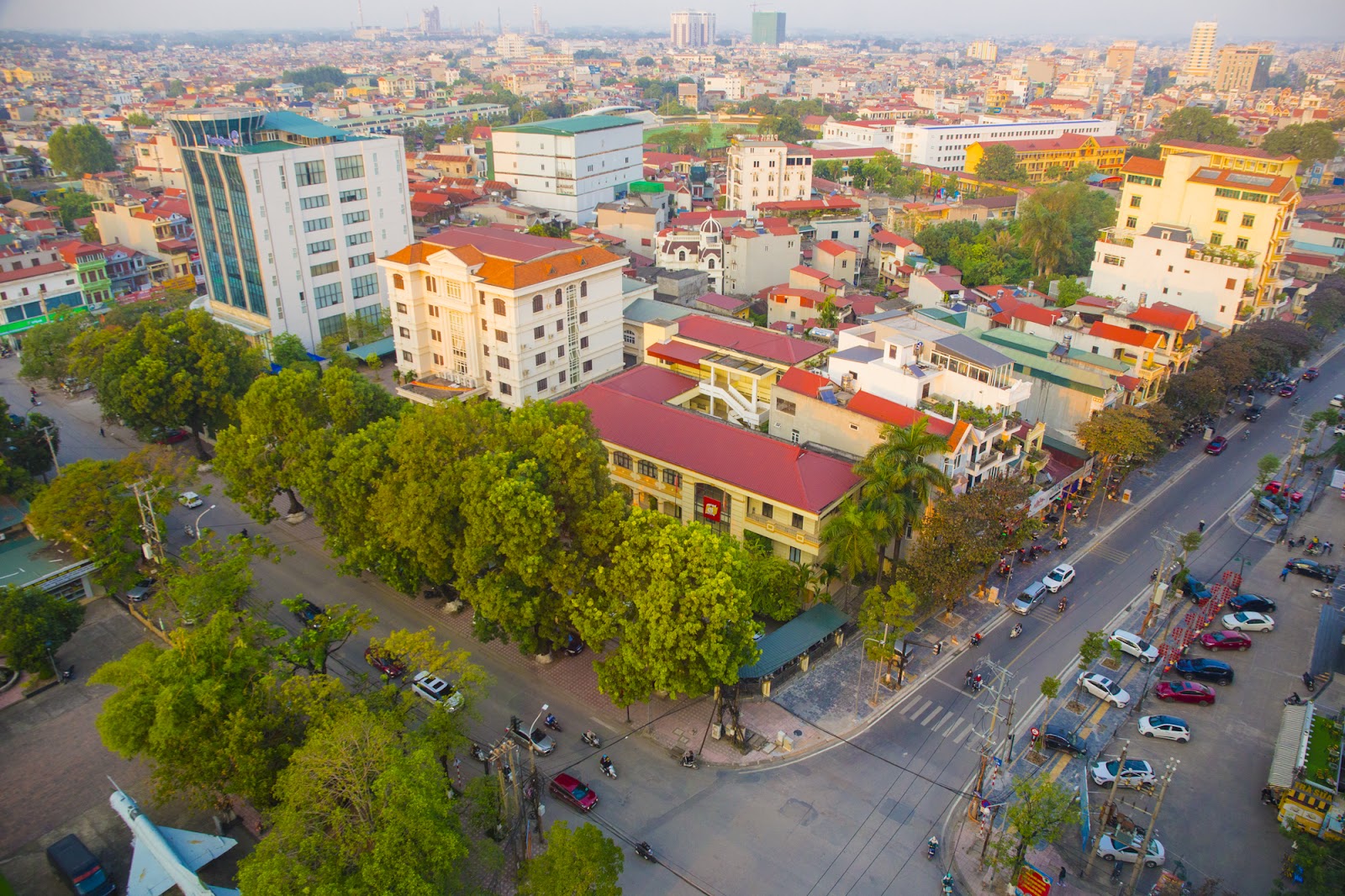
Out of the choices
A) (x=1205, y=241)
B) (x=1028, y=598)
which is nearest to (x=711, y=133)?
(x=1205, y=241)

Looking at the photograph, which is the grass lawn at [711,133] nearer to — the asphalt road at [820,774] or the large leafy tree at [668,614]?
the asphalt road at [820,774]

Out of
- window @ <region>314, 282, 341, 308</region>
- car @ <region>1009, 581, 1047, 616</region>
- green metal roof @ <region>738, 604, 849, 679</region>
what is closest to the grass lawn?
window @ <region>314, 282, 341, 308</region>

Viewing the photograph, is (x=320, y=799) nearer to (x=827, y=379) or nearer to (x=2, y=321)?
(x=827, y=379)

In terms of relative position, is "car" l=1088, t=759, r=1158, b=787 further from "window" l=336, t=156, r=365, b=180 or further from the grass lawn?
the grass lawn

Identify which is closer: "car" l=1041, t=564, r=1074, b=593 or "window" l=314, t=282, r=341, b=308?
"car" l=1041, t=564, r=1074, b=593

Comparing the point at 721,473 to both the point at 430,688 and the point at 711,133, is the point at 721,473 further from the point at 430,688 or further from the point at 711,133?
the point at 711,133

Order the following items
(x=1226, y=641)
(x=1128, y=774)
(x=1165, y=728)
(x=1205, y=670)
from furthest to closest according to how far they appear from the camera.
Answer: (x=1226, y=641) < (x=1205, y=670) < (x=1165, y=728) < (x=1128, y=774)
